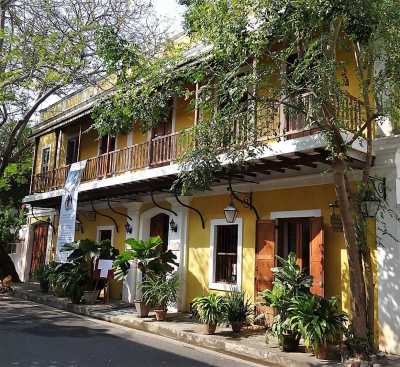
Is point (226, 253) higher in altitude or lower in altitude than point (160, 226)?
lower

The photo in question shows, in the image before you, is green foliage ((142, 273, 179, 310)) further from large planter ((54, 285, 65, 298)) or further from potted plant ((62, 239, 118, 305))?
large planter ((54, 285, 65, 298))

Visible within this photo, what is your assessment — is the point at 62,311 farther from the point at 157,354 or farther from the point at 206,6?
the point at 206,6

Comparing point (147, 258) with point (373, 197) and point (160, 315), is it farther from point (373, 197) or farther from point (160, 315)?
point (373, 197)

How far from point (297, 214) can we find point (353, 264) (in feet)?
9.33

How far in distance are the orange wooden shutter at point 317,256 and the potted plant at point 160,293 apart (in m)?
3.53

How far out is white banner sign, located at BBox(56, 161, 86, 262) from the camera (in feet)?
47.4

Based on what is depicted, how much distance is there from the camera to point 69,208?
48.4 ft

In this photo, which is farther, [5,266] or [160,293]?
[5,266]

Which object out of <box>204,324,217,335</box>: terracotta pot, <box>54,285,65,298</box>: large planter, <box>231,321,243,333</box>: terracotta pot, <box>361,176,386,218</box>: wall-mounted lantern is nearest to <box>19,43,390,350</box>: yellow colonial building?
<box>361,176,386,218</box>: wall-mounted lantern

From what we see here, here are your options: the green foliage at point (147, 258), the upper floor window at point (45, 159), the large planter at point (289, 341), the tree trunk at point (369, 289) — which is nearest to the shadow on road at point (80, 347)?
the large planter at point (289, 341)

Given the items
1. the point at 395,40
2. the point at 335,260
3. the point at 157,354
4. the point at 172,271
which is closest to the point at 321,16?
the point at 395,40

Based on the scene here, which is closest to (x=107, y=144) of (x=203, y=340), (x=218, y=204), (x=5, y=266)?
(x=218, y=204)

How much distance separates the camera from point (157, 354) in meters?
8.07

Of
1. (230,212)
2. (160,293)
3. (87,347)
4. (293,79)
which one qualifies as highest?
Answer: (293,79)
